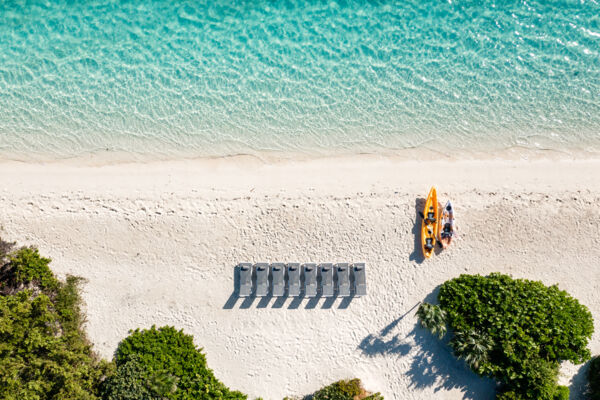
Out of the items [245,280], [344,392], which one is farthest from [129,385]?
[344,392]

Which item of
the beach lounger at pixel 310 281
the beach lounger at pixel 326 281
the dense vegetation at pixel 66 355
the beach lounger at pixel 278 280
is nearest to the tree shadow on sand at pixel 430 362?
the beach lounger at pixel 326 281

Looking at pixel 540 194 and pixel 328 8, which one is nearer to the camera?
pixel 540 194

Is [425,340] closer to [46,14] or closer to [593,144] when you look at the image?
[593,144]

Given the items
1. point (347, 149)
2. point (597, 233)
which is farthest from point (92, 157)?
point (597, 233)

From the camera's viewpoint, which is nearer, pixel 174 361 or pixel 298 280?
pixel 174 361

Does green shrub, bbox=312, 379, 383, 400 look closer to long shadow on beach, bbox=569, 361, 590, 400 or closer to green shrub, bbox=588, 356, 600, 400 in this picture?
long shadow on beach, bbox=569, 361, 590, 400

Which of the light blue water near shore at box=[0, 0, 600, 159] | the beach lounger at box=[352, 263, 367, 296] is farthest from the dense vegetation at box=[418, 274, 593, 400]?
the light blue water near shore at box=[0, 0, 600, 159]

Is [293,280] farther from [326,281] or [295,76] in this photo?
[295,76]
